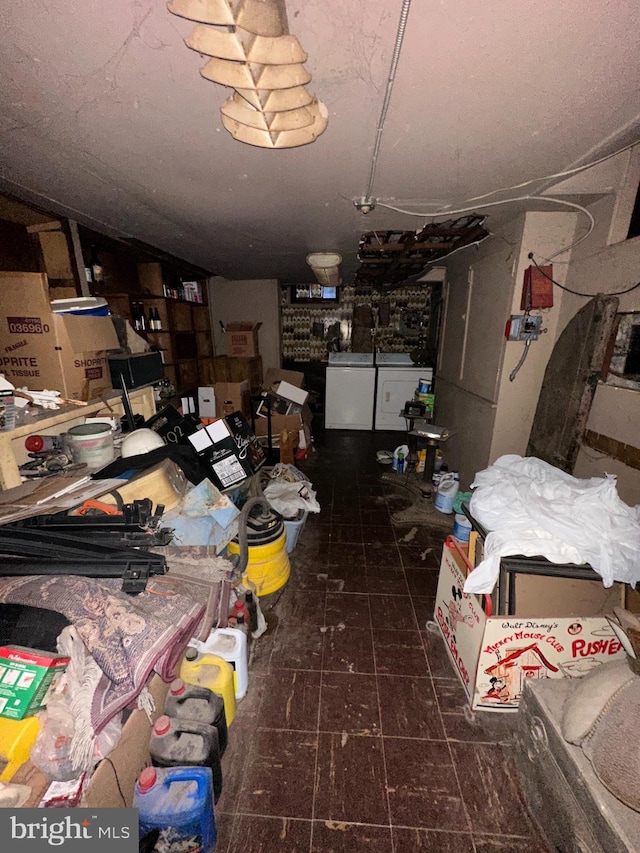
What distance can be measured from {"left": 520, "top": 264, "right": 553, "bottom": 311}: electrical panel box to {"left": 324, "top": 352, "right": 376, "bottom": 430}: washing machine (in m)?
3.28

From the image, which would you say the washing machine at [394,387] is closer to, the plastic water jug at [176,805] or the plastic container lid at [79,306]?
the plastic container lid at [79,306]

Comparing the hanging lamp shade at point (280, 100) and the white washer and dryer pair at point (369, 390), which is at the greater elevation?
the hanging lamp shade at point (280, 100)

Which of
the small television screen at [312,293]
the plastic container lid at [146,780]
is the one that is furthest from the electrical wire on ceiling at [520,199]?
the small television screen at [312,293]

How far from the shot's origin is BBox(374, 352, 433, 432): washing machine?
565cm

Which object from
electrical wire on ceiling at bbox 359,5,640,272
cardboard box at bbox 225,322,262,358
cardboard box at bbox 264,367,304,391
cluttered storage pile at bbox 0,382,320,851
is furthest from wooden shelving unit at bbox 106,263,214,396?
electrical wire on ceiling at bbox 359,5,640,272

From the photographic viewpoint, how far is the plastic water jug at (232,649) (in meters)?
1.54

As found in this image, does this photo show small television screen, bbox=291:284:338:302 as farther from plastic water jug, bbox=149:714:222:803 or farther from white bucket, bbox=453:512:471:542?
plastic water jug, bbox=149:714:222:803

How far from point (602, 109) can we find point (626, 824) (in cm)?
235

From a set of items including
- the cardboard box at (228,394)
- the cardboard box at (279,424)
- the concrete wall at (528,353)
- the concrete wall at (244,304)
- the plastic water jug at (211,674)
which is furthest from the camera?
the concrete wall at (244,304)

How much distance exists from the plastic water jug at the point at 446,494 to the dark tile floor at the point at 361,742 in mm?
967

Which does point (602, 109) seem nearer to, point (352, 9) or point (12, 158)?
point (352, 9)

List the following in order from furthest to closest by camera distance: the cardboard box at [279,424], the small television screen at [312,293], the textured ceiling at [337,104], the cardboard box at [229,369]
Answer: the small television screen at [312,293]
the cardboard box at [229,369]
the cardboard box at [279,424]
the textured ceiling at [337,104]

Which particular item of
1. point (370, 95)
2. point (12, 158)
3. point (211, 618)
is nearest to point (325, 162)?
point (370, 95)

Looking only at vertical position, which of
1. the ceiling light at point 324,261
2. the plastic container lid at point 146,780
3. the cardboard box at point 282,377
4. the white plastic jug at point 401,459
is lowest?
the white plastic jug at point 401,459
